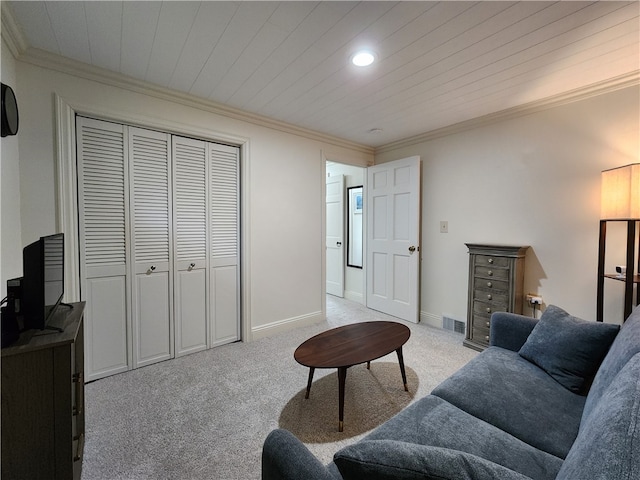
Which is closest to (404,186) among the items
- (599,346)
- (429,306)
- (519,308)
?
(429,306)

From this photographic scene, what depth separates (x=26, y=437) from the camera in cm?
108

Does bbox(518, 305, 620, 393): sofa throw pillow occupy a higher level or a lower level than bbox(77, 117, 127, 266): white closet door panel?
lower

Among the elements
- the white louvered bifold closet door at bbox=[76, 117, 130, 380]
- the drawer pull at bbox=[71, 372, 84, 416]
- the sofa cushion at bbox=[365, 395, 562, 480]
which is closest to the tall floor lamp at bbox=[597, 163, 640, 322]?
the sofa cushion at bbox=[365, 395, 562, 480]

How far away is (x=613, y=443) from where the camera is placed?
22.7 inches

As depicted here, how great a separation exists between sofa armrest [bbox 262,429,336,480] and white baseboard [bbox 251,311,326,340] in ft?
7.38

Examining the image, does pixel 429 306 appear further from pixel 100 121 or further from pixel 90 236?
pixel 100 121

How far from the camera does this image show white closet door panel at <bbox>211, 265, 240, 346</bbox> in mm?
2879

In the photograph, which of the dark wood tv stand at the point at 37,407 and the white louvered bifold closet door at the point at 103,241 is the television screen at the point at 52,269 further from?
the white louvered bifold closet door at the point at 103,241

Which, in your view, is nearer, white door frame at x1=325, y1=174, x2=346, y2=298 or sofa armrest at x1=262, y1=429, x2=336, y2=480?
sofa armrest at x1=262, y1=429, x2=336, y2=480

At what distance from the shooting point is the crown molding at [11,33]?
4.97 feet

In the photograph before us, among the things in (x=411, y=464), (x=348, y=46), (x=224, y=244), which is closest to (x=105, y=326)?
(x=224, y=244)

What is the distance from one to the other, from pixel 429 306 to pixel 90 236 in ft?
11.7

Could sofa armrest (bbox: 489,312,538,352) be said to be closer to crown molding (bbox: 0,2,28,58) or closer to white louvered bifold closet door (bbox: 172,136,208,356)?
white louvered bifold closet door (bbox: 172,136,208,356)

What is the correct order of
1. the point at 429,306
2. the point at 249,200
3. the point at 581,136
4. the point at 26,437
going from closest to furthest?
the point at 26,437
the point at 581,136
the point at 249,200
the point at 429,306
